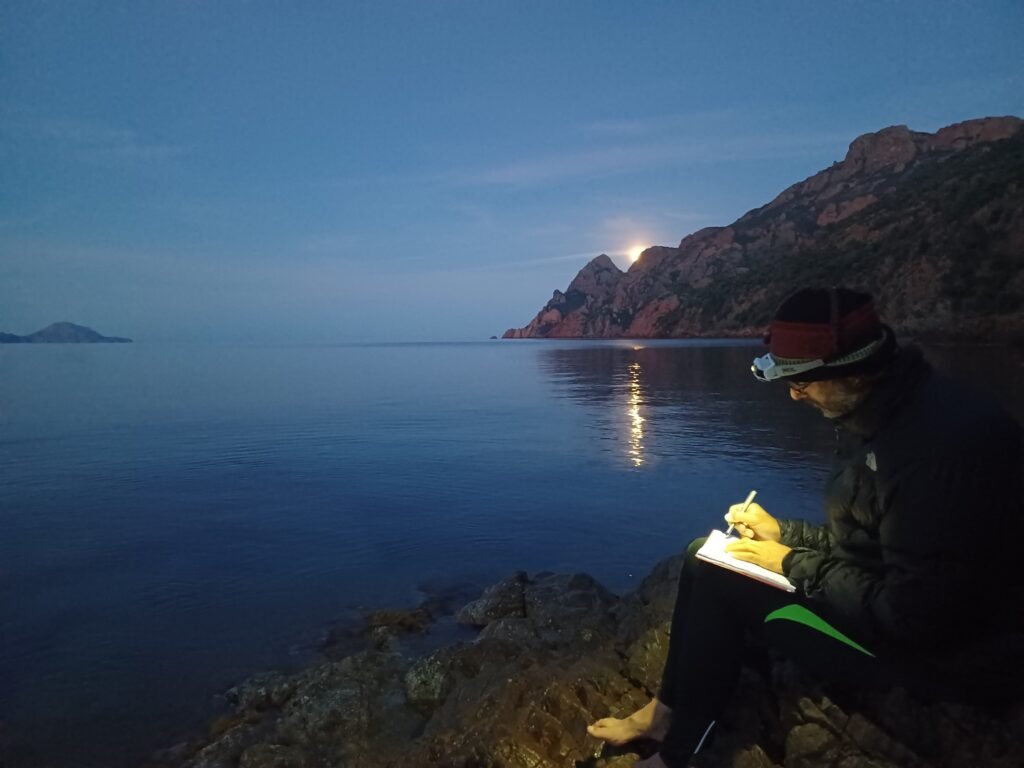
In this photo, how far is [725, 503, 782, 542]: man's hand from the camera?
374 centimetres

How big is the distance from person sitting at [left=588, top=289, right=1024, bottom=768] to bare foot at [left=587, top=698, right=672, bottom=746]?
0.31 feet

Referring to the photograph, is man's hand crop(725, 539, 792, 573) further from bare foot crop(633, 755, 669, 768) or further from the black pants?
bare foot crop(633, 755, 669, 768)

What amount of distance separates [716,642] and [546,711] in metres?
1.60

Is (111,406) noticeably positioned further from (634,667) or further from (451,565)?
(634,667)

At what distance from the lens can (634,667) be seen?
4848 millimetres

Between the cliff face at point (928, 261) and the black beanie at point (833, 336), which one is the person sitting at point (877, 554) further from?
the cliff face at point (928, 261)

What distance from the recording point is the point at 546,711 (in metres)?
4.47

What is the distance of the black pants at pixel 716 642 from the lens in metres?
3.23

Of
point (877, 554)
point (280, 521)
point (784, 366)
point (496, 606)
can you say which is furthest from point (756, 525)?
point (280, 521)

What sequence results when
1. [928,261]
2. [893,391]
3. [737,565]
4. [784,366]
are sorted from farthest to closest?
[928,261]
[737,565]
[784,366]
[893,391]

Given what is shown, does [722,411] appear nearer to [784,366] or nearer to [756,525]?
[756,525]

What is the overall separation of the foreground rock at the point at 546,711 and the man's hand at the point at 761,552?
2.52ft

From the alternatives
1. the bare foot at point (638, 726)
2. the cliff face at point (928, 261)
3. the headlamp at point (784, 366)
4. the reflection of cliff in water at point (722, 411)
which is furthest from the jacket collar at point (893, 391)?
the cliff face at point (928, 261)

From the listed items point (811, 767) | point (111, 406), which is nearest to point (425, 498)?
point (811, 767)
